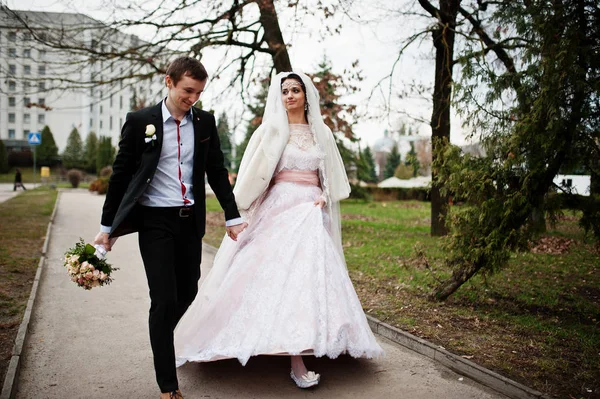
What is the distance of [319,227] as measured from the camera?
15.1 ft

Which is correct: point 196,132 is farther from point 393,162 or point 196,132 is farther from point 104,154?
point 393,162

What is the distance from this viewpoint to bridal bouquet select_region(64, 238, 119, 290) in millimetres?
3539

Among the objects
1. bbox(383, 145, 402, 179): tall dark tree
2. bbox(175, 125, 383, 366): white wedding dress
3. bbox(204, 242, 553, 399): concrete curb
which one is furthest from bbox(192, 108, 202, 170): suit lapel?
bbox(383, 145, 402, 179): tall dark tree

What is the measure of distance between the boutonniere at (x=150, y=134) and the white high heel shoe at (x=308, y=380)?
2.19m

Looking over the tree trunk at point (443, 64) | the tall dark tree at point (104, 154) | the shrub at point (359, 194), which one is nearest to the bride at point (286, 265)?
the tree trunk at point (443, 64)

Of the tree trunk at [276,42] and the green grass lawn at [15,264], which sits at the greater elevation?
the tree trunk at [276,42]

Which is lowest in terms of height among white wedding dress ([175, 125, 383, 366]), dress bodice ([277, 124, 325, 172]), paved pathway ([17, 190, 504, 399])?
paved pathway ([17, 190, 504, 399])

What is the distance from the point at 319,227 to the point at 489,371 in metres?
1.89

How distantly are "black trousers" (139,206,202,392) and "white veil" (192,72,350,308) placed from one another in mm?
914

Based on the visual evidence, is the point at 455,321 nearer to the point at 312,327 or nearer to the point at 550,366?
the point at 550,366

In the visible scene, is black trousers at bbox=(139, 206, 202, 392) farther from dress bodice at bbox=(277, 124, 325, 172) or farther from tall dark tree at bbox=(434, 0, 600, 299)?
tall dark tree at bbox=(434, 0, 600, 299)

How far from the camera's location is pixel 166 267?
11.9 feet

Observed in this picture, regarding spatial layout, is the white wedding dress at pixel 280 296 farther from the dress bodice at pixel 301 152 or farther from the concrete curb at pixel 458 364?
the concrete curb at pixel 458 364

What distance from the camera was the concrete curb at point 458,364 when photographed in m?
3.95
